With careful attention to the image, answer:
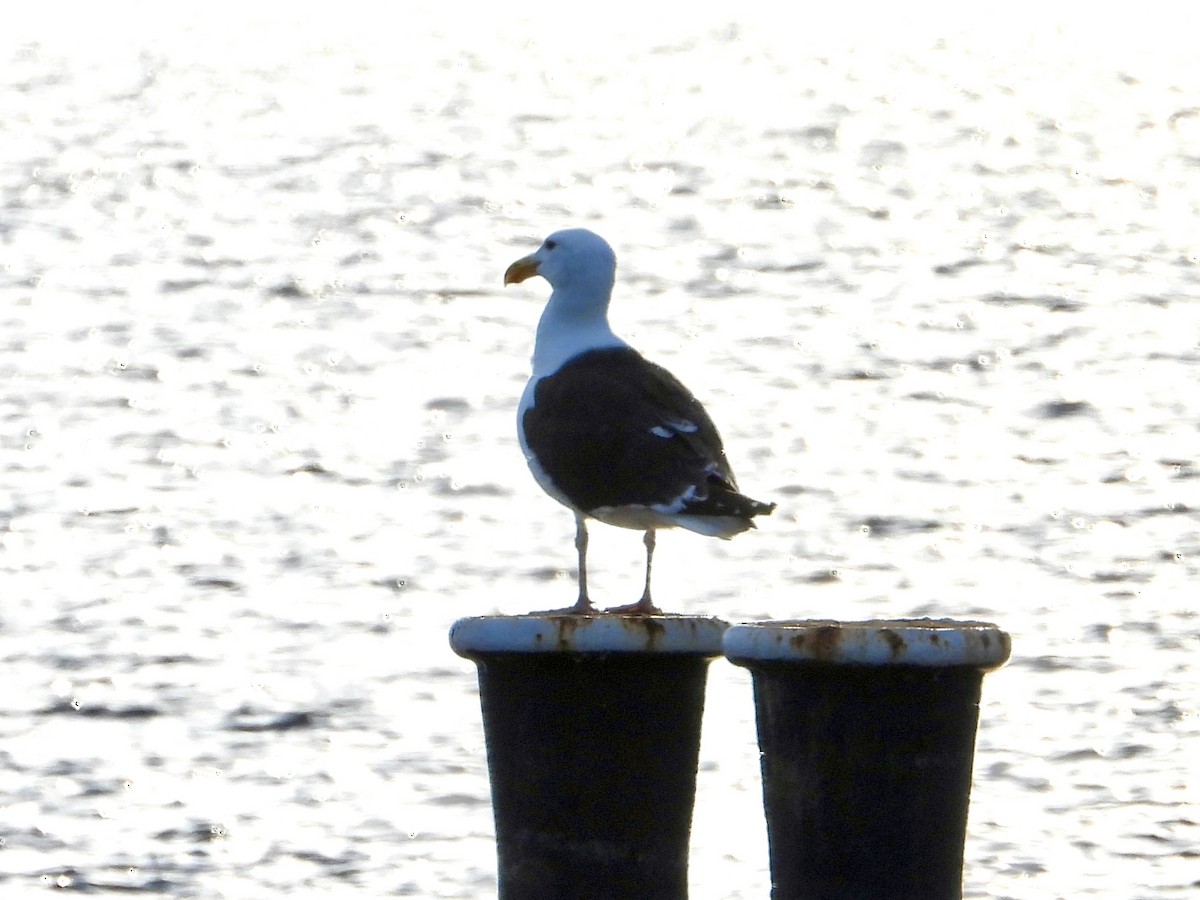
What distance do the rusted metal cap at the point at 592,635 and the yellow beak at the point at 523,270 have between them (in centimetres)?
185

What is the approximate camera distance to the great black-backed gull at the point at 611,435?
809 centimetres

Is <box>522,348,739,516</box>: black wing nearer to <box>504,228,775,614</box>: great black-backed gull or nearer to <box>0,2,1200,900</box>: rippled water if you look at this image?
<box>504,228,775,614</box>: great black-backed gull

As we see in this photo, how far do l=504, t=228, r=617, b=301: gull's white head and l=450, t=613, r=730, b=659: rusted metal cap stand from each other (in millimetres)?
1648

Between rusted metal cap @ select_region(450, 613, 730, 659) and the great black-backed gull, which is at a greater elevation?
the great black-backed gull

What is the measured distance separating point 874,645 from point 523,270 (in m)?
2.61

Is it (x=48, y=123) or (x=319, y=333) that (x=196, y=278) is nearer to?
(x=319, y=333)

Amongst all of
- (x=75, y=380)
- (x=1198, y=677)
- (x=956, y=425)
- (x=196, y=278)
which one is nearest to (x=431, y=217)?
(x=196, y=278)

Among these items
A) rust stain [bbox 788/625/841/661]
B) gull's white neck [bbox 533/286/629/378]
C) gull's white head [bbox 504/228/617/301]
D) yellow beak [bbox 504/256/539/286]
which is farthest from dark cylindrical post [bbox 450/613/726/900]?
yellow beak [bbox 504/256/539/286]

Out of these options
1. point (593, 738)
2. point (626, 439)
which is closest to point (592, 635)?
point (593, 738)

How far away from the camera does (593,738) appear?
774 cm

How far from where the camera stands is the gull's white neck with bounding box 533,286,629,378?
29.2 feet

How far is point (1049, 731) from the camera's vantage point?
1307cm

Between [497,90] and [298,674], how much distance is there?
1105 inches

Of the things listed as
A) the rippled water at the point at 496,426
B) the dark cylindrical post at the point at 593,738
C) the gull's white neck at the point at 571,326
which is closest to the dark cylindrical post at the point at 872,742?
the dark cylindrical post at the point at 593,738
